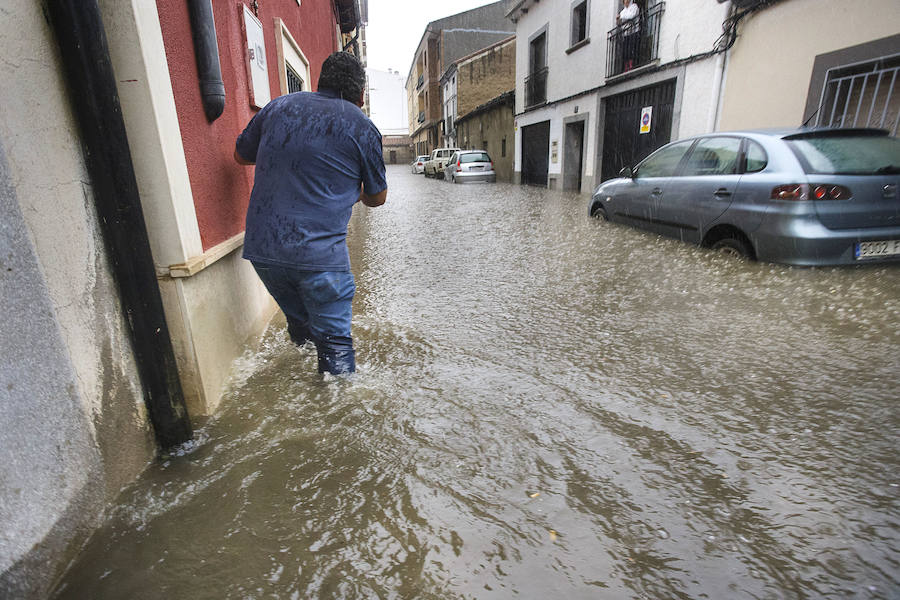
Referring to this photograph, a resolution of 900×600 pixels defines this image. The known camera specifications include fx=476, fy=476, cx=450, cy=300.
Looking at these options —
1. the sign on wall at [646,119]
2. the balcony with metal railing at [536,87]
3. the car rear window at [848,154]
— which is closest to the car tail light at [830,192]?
the car rear window at [848,154]

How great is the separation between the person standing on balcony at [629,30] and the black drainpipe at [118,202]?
41.4 feet

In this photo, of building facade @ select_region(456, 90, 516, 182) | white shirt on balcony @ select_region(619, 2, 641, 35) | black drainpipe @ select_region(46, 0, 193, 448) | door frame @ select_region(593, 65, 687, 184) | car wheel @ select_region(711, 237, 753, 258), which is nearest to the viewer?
black drainpipe @ select_region(46, 0, 193, 448)

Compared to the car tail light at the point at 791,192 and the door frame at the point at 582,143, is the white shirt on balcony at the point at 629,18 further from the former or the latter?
the car tail light at the point at 791,192

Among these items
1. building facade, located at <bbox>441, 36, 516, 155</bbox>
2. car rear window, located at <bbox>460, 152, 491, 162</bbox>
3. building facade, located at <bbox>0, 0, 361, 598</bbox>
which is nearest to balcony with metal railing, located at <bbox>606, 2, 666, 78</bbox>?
car rear window, located at <bbox>460, 152, 491, 162</bbox>

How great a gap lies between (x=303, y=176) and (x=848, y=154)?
474 cm

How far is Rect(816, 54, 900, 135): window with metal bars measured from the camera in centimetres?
625

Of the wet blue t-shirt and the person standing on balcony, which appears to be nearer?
the wet blue t-shirt

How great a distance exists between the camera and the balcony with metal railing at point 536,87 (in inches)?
682

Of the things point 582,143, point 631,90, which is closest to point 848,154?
point 631,90

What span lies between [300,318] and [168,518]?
1.29 metres

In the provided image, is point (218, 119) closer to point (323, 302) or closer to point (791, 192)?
point (323, 302)

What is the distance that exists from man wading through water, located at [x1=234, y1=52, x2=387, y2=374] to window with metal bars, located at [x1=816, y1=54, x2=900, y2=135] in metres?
7.43

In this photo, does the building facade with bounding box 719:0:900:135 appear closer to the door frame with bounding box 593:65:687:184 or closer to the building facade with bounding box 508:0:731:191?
the building facade with bounding box 508:0:731:191

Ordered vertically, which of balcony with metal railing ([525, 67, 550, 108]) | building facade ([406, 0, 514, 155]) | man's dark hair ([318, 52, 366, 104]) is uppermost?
building facade ([406, 0, 514, 155])
